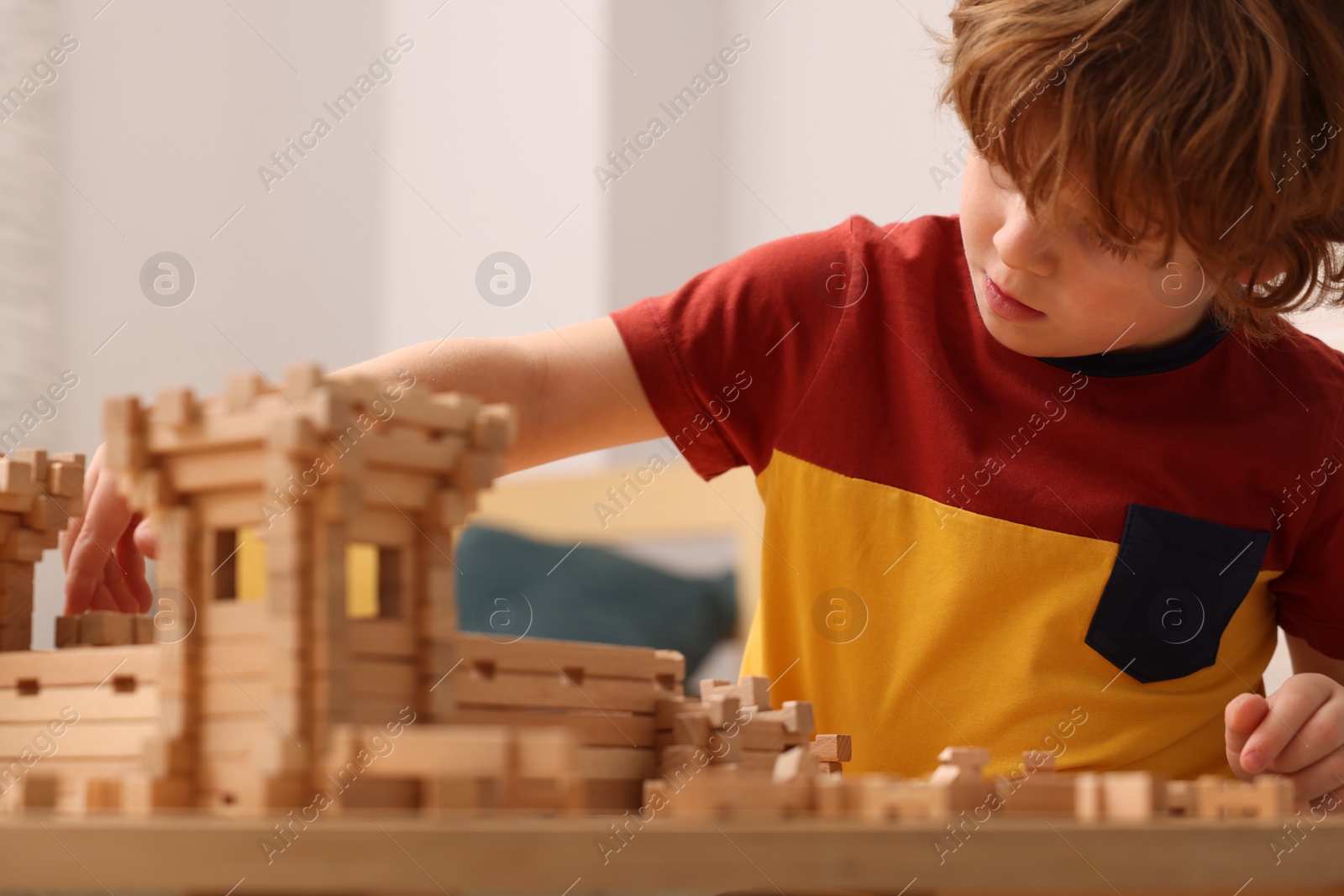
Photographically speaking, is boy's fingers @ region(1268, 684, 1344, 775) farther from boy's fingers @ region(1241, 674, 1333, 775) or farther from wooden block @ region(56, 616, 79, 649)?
wooden block @ region(56, 616, 79, 649)

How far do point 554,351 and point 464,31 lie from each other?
2.05m

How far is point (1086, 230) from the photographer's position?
87 centimetres

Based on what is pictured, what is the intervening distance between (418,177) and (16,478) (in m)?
2.30

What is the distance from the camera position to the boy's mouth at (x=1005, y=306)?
952 mm

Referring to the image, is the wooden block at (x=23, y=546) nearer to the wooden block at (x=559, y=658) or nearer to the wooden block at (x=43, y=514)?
the wooden block at (x=43, y=514)

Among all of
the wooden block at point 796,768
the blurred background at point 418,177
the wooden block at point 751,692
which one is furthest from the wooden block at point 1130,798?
the blurred background at point 418,177

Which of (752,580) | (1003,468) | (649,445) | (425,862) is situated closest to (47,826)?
(425,862)

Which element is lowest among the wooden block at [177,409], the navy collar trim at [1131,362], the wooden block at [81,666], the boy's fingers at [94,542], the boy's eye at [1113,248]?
the wooden block at [81,666]

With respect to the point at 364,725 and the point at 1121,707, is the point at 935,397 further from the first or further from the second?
the point at 364,725

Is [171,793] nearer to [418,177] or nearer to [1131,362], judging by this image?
[1131,362]

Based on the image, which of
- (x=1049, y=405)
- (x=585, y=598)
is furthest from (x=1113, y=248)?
(x=585, y=598)

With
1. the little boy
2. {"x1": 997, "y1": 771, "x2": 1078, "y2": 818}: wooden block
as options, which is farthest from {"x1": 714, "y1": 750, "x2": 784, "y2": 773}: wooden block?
the little boy

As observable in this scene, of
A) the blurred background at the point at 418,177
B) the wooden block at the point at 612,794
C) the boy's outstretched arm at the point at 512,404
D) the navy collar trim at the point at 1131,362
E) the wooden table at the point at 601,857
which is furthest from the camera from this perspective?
the blurred background at the point at 418,177

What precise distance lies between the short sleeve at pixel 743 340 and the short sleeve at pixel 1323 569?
0.44m
